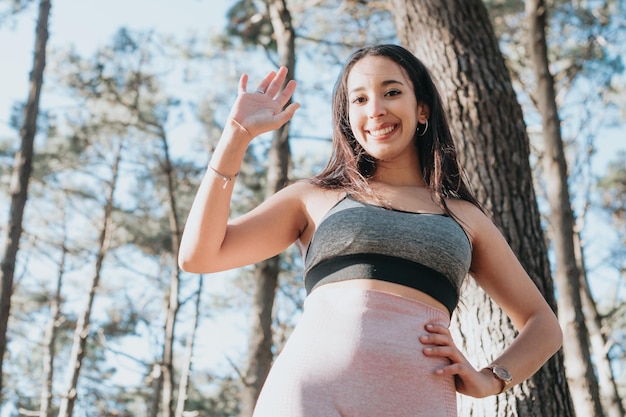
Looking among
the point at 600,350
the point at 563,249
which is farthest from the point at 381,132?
the point at 600,350

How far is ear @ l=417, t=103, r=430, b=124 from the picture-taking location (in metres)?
2.21

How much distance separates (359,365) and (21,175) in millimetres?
7704

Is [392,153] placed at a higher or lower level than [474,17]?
lower

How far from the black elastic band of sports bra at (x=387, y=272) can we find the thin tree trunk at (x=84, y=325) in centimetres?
1057

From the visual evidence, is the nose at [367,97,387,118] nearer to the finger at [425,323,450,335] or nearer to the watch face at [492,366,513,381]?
the finger at [425,323,450,335]

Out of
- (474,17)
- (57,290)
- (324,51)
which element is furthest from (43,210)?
(474,17)

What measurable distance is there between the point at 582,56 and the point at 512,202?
10.6 meters

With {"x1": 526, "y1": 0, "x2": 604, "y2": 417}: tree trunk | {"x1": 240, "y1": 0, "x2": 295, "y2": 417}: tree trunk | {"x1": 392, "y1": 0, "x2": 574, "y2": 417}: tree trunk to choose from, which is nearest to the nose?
{"x1": 392, "y1": 0, "x2": 574, "y2": 417}: tree trunk

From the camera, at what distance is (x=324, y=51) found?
12.5 metres

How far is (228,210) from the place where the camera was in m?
1.82

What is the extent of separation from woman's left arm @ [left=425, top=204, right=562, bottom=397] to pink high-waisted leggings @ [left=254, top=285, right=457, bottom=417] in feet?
0.88

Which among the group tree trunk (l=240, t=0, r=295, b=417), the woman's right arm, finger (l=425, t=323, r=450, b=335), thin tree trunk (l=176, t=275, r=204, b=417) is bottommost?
finger (l=425, t=323, r=450, b=335)

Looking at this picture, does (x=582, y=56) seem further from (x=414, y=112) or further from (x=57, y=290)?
(x=57, y=290)

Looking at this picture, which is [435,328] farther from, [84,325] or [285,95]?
[84,325]
